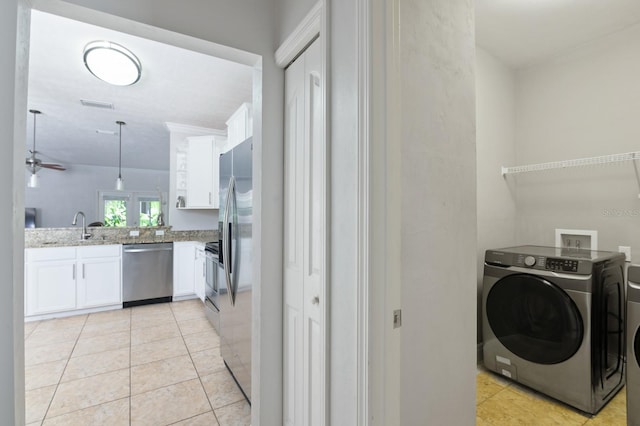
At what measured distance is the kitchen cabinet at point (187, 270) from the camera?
4.44m

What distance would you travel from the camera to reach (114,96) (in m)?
3.43

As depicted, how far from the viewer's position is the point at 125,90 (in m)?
3.27

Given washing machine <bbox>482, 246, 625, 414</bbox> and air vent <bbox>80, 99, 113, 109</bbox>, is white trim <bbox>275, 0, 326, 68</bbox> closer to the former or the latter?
washing machine <bbox>482, 246, 625, 414</bbox>

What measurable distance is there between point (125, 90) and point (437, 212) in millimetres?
3642

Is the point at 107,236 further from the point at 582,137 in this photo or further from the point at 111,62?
the point at 582,137

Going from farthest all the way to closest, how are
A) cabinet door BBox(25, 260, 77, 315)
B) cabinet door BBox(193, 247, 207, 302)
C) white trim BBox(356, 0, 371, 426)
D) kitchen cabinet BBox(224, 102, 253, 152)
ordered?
cabinet door BBox(193, 247, 207, 302), cabinet door BBox(25, 260, 77, 315), kitchen cabinet BBox(224, 102, 253, 152), white trim BBox(356, 0, 371, 426)

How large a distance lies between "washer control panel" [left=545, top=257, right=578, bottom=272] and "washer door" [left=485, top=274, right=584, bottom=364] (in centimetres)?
10

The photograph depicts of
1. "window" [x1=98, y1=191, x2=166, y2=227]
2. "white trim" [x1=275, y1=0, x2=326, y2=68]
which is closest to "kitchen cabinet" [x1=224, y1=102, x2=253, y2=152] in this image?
"white trim" [x1=275, y1=0, x2=326, y2=68]

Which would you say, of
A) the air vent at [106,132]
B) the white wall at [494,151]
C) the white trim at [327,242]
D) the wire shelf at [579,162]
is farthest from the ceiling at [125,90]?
the wire shelf at [579,162]

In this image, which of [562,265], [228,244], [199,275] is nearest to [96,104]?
[199,275]

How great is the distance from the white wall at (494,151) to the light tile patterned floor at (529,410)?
43cm

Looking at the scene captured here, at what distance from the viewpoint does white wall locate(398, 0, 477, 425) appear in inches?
43.8

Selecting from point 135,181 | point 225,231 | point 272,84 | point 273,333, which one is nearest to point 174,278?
point 225,231

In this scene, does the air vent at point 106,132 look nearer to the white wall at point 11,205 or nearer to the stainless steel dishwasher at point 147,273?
the stainless steel dishwasher at point 147,273
